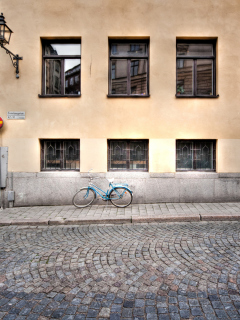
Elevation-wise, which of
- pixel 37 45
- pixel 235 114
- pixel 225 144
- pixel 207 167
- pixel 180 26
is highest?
pixel 180 26

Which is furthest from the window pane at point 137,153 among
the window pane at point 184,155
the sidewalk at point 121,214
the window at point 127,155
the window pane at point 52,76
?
the window pane at point 52,76

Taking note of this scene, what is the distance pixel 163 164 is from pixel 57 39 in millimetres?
5872

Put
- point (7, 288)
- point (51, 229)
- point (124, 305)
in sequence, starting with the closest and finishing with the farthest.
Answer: point (124, 305)
point (7, 288)
point (51, 229)

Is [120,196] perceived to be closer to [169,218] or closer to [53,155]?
[169,218]

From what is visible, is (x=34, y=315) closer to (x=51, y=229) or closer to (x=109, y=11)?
(x=51, y=229)

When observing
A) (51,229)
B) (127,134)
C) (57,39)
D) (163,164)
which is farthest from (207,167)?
(57,39)

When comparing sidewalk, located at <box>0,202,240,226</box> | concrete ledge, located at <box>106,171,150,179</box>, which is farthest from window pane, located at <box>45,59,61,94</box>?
sidewalk, located at <box>0,202,240,226</box>

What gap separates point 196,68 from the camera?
8.37 m

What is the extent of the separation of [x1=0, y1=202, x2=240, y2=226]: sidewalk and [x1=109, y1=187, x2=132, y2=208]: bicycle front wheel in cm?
21

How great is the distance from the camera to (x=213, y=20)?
7.95 m

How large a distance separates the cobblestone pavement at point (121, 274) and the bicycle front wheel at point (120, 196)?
7.12 feet

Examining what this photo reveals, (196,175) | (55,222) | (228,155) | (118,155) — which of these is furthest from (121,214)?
(228,155)

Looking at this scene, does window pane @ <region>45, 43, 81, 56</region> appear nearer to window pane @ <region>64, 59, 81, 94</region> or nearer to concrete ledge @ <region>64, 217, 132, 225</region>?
window pane @ <region>64, 59, 81, 94</region>

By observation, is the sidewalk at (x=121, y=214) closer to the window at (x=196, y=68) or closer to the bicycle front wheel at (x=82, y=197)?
the bicycle front wheel at (x=82, y=197)
